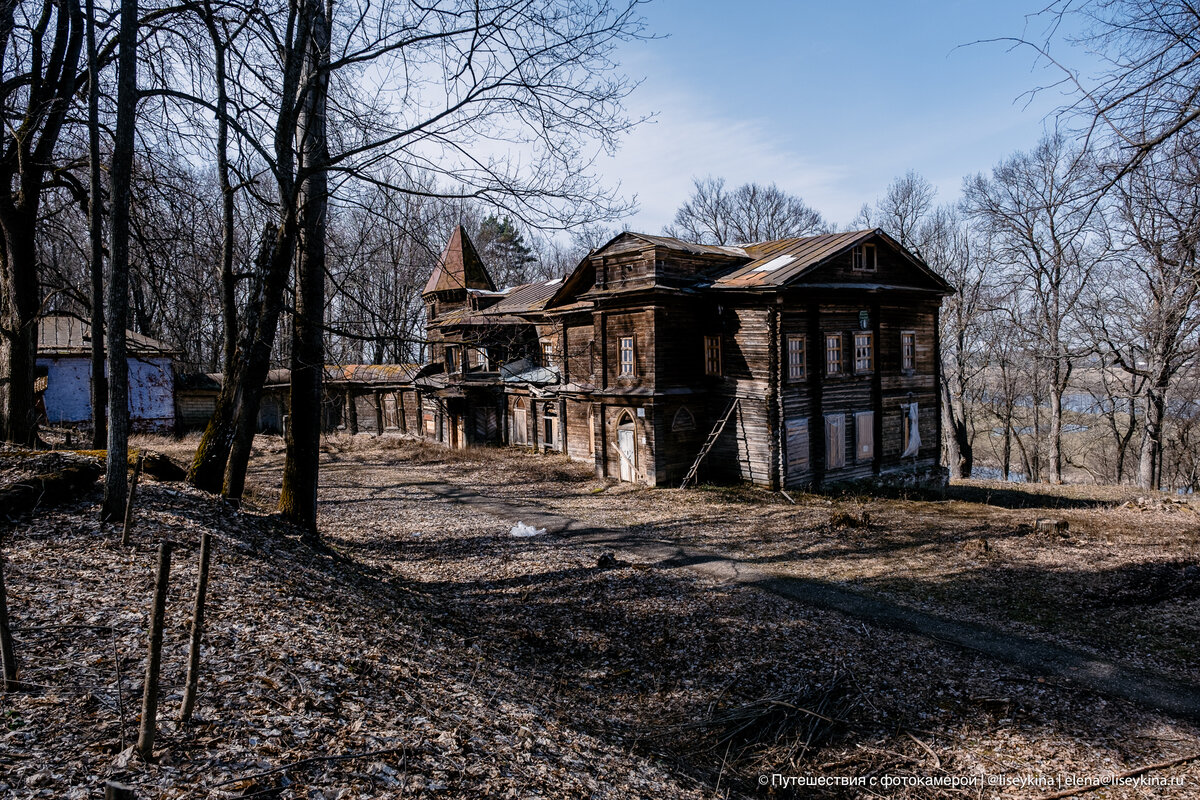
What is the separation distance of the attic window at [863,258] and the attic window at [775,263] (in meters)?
2.21

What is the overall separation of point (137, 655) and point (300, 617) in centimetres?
184

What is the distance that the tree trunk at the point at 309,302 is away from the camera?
11164 millimetres

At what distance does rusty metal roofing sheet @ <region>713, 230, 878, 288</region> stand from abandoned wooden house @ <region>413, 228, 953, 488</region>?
8 centimetres

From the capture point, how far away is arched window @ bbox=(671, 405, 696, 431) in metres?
22.4

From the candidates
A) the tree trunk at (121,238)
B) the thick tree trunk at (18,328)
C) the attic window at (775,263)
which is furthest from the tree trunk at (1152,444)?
the thick tree trunk at (18,328)

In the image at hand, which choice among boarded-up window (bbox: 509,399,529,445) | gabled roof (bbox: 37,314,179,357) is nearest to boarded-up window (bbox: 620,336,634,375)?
boarded-up window (bbox: 509,399,529,445)

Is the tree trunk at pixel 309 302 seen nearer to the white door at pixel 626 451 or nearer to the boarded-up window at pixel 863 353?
the white door at pixel 626 451

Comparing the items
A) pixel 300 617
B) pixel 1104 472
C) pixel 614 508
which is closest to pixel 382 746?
pixel 300 617

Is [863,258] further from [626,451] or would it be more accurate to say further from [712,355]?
[626,451]

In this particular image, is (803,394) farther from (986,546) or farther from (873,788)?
(873,788)

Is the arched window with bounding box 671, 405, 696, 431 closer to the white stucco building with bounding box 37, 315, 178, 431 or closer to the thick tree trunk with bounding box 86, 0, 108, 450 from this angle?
the thick tree trunk with bounding box 86, 0, 108, 450

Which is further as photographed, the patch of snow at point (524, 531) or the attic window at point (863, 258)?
the attic window at point (863, 258)

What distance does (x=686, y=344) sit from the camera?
22.6 meters

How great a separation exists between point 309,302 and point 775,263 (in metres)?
15.0
